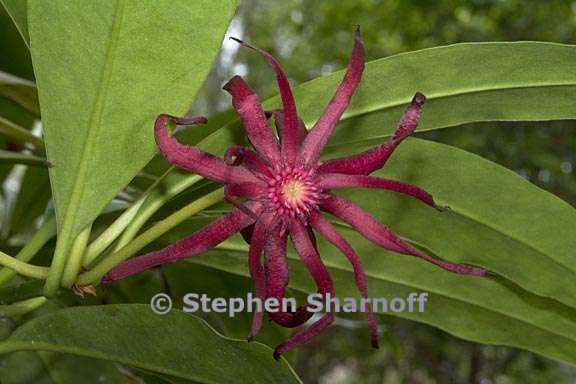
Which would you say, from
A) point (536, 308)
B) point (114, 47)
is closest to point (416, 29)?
point (536, 308)

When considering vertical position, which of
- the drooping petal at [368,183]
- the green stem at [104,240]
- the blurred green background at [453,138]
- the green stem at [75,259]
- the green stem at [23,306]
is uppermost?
the blurred green background at [453,138]

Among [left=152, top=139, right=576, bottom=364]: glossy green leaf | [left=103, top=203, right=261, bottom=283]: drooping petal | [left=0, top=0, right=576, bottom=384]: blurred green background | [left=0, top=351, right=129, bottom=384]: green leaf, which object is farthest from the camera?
[left=0, top=0, right=576, bottom=384]: blurred green background

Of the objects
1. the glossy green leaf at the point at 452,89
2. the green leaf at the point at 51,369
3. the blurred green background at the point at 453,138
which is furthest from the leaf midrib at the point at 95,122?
the blurred green background at the point at 453,138

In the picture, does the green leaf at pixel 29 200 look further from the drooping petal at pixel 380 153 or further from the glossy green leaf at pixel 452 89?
the drooping petal at pixel 380 153

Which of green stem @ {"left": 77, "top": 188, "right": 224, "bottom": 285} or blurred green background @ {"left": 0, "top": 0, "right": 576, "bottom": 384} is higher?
blurred green background @ {"left": 0, "top": 0, "right": 576, "bottom": 384}

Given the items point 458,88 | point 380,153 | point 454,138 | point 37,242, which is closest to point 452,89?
point 458,88

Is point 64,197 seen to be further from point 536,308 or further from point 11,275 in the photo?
point 536,308

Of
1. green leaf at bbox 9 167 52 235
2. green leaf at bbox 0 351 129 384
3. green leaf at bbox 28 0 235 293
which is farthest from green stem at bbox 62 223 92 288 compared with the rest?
green leaf at bbox 9 167 52 235

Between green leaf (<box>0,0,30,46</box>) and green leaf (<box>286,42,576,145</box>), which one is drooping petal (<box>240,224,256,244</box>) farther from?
green leaf (<box>0,0,30,46</box>)
